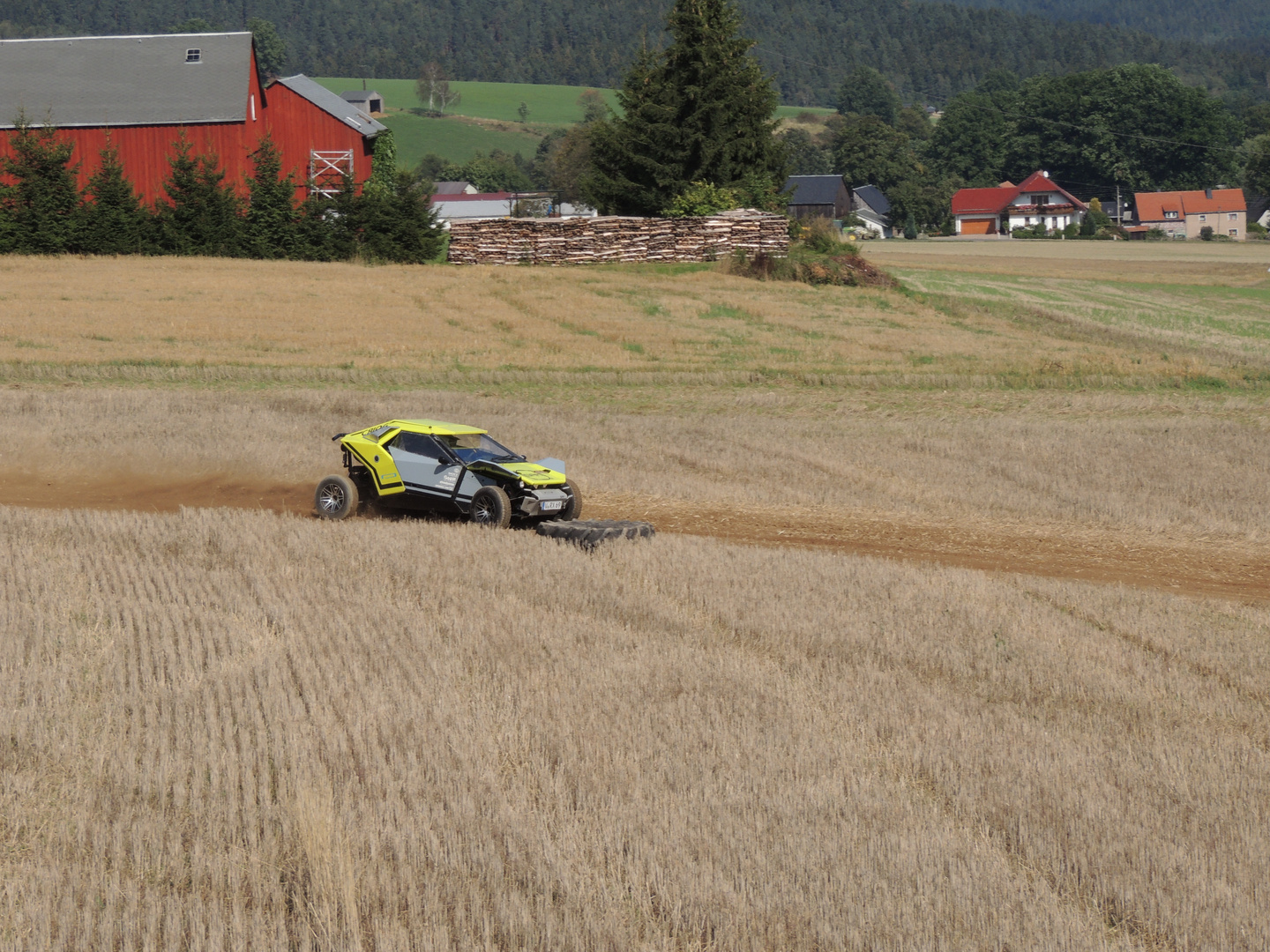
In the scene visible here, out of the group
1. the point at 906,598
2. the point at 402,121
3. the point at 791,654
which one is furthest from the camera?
the point at 402,121

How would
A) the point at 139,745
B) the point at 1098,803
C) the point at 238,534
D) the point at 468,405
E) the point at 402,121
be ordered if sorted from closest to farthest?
the point at 1098,803 < the point at 139,745 < the point at 238,534 < the point at 468,405 < the point at 402,121

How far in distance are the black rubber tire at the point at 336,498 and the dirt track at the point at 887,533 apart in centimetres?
60

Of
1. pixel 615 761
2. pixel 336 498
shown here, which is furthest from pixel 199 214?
pixel 615 761

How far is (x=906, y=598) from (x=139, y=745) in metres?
7.54

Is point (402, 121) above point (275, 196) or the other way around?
above

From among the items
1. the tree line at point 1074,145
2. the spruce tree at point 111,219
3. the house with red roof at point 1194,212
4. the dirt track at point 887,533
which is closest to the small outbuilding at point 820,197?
the tree line at point 1074,145

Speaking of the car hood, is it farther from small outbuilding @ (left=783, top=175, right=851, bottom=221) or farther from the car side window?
small outbuilding @ (left=783, top=175, right=851, bottom=221)

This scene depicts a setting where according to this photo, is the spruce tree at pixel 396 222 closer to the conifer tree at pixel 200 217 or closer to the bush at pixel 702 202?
the conifer tree at pixel 200 217

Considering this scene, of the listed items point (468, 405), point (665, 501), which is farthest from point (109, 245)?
point (665, 501)

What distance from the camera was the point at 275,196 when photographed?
49688mm

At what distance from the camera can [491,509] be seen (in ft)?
51.2

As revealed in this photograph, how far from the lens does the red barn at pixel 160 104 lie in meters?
54.8

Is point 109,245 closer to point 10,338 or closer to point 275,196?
point 275,196

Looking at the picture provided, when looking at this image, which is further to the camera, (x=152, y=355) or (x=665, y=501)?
(x=152, y=355)
